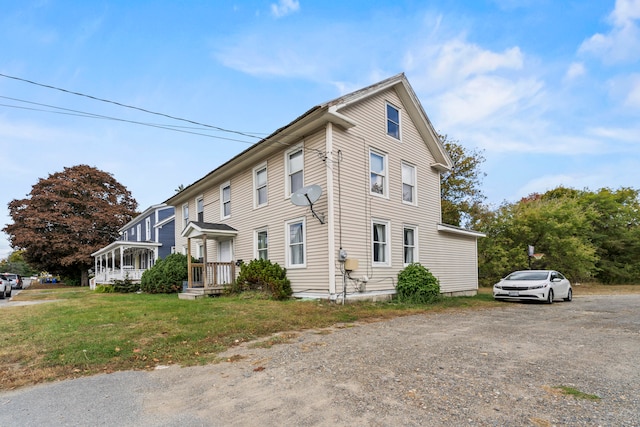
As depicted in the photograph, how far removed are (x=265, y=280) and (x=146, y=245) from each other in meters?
16.7

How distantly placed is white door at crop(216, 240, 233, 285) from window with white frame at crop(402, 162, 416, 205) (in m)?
7.81

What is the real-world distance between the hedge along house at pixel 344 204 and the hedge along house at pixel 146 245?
10.3 meters

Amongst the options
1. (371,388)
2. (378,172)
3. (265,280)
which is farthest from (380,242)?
(371,388)

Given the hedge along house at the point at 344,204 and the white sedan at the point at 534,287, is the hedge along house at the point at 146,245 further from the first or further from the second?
the white sedan at the point at 534,287

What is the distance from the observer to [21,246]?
32.8m

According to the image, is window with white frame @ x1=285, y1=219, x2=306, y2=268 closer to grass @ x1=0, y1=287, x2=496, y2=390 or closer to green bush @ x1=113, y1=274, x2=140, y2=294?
grass @ x1=0, y1=287, x2=496, y2=390

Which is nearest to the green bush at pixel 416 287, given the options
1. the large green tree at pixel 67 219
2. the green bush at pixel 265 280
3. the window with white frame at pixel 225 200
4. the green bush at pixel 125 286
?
the green bush at pixel 265 280

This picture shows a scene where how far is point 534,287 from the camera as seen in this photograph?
12.4 meters

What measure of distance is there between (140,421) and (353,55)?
516 inches

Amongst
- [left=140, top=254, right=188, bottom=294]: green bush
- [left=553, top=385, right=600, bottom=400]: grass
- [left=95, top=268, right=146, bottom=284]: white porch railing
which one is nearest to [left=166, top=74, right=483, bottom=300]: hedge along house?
[left=140, top=254, right=188, bottom=294]: green bush

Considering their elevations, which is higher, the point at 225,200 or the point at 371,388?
the point at 225,200

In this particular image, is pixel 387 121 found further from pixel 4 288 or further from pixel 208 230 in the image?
pixel 4 288

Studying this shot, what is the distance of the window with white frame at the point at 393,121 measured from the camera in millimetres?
13484

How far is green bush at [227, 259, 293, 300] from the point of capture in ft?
37.9
